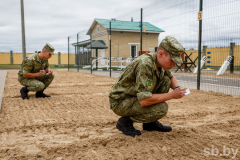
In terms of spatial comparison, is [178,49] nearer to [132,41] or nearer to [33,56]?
[33,56]

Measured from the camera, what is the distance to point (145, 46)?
25.3 meters

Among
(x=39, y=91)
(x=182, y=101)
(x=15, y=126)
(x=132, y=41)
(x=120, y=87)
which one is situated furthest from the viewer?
(x=132, y=41)

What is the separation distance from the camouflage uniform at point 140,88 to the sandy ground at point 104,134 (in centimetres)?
32

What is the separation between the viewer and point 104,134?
3029 millimetres

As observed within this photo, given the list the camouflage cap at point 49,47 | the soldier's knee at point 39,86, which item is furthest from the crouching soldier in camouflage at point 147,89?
the soldier's knee at point 39,86

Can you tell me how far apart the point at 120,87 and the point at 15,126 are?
66.6 inches

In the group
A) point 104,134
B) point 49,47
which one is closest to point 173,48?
point 104,134

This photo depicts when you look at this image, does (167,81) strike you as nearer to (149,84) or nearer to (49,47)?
(149,84)

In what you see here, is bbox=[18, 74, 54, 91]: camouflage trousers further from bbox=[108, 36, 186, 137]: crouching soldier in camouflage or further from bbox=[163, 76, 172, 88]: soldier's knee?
bbox=[163, 76, 172, 88]: soldier's knee

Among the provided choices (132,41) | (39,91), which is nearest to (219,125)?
(39,91)

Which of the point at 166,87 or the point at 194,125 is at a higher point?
the point at 166,87

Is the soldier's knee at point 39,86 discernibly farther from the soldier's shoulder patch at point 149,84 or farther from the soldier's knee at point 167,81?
the soldier's shoulder patch at point 149,84

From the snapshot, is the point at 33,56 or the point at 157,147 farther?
the point at 33,56

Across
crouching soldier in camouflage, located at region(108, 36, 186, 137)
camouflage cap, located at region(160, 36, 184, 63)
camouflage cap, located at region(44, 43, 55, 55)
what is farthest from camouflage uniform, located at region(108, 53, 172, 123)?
camouflage cap, located at region(44, 43, 55, 55)
